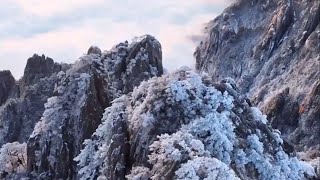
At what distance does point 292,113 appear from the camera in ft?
372

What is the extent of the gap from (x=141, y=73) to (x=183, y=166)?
1006 inches

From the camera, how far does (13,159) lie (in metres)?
49.7

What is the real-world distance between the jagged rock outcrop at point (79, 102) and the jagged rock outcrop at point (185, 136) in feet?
25.9

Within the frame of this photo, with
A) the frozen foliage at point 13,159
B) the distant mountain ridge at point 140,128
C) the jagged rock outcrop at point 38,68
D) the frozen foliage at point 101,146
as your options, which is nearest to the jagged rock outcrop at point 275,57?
the jagged rock outcrop at point 38,68

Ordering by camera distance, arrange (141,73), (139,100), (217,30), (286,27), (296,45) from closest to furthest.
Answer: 1. (139,100)
2. (141,73)
3. (296,45)
4. (286,27)
5. (217,30)

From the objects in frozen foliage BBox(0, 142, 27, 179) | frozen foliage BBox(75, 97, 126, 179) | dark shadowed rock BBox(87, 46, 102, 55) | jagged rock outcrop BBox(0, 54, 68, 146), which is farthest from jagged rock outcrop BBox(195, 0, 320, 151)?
frozen foliage BBox(75, 97, 126, 179)

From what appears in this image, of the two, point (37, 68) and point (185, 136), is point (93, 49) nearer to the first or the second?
point (185, 136)

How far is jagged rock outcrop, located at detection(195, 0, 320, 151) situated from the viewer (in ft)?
367

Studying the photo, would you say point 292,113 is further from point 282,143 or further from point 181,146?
point 181,146

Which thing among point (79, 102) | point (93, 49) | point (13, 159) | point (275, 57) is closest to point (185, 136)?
point (79, 102)

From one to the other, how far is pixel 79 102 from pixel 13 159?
295 inches

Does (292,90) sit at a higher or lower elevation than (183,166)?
higher

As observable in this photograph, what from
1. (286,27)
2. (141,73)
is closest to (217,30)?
(286,27)

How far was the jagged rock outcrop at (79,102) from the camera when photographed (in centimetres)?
4506
